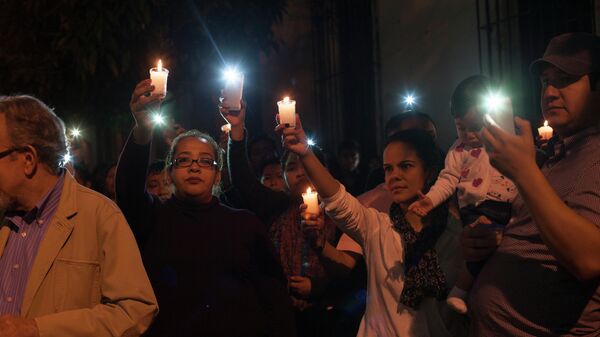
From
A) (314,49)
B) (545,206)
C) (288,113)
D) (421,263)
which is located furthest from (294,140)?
(314,49)

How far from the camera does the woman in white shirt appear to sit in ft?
12.2

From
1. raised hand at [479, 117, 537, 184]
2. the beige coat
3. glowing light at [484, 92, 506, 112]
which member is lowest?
the beige coat

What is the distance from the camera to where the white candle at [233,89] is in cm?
445

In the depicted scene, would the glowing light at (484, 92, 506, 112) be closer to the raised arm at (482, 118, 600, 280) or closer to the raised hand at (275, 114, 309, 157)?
the raised arm at (482, 118, 600, 280)

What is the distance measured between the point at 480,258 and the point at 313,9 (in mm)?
9557

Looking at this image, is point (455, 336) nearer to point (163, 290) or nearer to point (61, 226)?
point (163, 290)

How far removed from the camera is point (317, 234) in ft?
13.4

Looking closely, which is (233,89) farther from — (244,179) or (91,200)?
(91,200)

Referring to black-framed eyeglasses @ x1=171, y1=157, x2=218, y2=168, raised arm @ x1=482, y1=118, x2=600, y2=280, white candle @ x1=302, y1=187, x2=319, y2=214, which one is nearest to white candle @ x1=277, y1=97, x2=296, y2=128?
white candle @ x1=302, y1=187, x2=319, y2=214

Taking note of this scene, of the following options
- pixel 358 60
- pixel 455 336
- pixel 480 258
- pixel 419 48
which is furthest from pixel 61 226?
pixel 358 60

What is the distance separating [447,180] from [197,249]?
146 cm

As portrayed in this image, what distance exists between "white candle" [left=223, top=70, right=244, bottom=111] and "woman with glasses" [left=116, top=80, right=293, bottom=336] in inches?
12.2

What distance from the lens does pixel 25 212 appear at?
3.05 meters

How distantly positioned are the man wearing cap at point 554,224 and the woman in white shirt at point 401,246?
2.05ft
